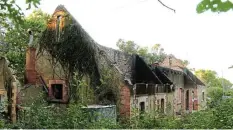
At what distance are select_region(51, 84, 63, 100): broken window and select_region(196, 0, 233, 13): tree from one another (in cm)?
1856

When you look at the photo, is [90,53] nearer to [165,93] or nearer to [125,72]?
[125,72]

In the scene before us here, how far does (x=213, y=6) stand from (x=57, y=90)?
18.9 m

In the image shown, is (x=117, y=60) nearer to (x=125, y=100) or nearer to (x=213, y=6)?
(x=125, y=100)

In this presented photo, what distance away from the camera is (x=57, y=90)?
66.9 ft

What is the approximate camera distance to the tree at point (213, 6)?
81.4 inches

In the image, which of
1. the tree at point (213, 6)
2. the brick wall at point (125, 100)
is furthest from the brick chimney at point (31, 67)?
the tree at point (213, 6)

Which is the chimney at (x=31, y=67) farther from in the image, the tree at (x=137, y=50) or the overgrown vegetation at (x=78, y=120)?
the tree at (x=137, y=50)

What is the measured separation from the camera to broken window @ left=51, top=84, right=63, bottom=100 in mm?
20234

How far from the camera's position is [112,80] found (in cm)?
1909

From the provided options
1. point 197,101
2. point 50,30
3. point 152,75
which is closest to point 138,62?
point 152,75

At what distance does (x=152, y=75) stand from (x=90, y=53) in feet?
16.5

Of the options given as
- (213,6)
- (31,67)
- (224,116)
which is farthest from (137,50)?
(213,6)

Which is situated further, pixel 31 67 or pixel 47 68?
pixel 31 67

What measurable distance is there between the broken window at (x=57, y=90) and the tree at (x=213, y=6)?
18.6 meters
